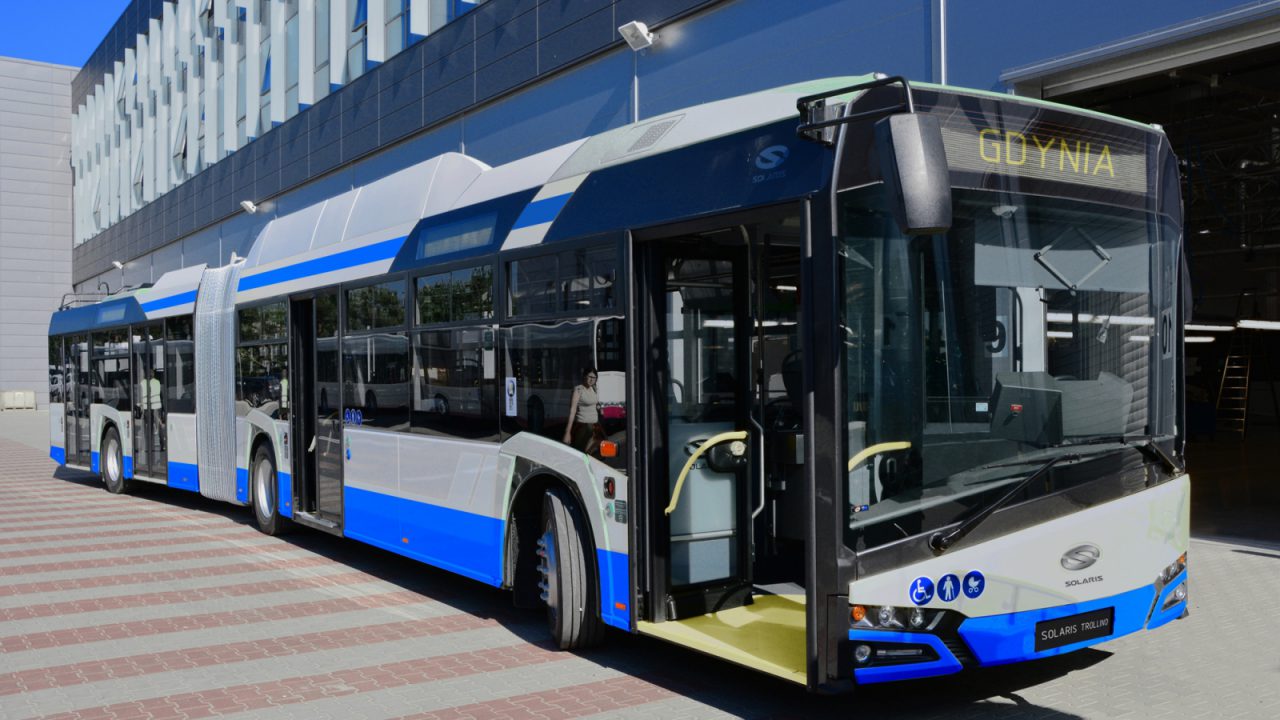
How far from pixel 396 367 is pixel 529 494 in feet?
7.19

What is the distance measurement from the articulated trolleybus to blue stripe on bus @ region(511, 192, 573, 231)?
2 cm

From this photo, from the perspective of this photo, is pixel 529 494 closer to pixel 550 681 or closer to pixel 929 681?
pixel 550 681

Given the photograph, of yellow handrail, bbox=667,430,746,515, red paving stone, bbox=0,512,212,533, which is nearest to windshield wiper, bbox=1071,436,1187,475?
yellow handrail, bbox=667,430,746,515

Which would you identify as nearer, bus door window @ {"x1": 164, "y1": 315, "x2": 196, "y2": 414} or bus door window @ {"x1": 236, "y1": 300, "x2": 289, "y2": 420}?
bus door window @ {"x1": 236, "y1": 300, "x2": 289, "y2": 420}

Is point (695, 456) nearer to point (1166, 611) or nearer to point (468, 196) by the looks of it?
point (1166, 611)

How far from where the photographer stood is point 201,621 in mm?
8016

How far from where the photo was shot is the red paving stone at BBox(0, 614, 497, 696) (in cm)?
653

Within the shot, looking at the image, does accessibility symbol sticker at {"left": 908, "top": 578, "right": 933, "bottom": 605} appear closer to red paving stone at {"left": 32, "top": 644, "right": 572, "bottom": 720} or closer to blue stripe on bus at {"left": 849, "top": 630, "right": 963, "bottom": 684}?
blue stripe on bus at {"left": 849, "top": 630, "right": 963, "bottom": 684}

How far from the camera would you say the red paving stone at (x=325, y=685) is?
19.3 feet

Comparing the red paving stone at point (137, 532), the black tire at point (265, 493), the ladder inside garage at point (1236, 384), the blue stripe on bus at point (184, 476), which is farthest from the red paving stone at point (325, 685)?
the ladder inside garage at point (1236, 384)

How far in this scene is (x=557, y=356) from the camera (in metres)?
6.93

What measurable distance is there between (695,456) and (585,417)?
768mm

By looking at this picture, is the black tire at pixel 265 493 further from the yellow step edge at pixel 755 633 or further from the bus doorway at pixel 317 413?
the yellow step edge at pixel 755 633

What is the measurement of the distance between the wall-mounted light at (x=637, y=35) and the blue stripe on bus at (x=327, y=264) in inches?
222
